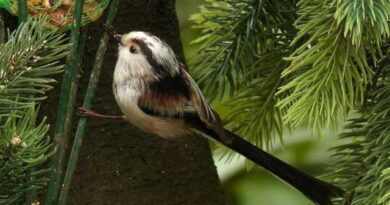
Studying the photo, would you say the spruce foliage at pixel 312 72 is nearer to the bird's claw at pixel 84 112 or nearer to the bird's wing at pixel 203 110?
the bird's wing at pixel 203 110

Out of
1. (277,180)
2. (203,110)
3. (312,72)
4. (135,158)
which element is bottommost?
(277,180)

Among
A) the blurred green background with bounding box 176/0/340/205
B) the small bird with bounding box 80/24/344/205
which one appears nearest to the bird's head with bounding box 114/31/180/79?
the small bird with bounding box 80/24/344/205

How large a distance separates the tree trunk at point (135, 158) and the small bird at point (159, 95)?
0.33ft

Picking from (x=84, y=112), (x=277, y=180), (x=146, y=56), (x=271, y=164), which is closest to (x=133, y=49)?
(x=146, y=56)

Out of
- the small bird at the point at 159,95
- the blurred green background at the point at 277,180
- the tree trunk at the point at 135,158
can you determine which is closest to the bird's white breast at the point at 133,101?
the small bird at the point at 159,95

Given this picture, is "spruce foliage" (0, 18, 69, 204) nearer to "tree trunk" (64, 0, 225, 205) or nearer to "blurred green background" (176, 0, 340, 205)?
"tree trunk" (64, 0, 225, 205)

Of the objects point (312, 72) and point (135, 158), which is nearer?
point (312, 72)

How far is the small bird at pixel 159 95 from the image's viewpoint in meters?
1.31

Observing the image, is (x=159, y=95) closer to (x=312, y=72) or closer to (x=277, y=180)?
(x=312, y=72)

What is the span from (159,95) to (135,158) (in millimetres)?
172

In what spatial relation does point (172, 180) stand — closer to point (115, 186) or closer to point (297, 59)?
point (115, 186)

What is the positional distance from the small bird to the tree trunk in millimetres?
100

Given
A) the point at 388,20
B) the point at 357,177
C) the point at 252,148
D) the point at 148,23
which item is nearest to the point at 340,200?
the point at 357,177

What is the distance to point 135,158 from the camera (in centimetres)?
146
